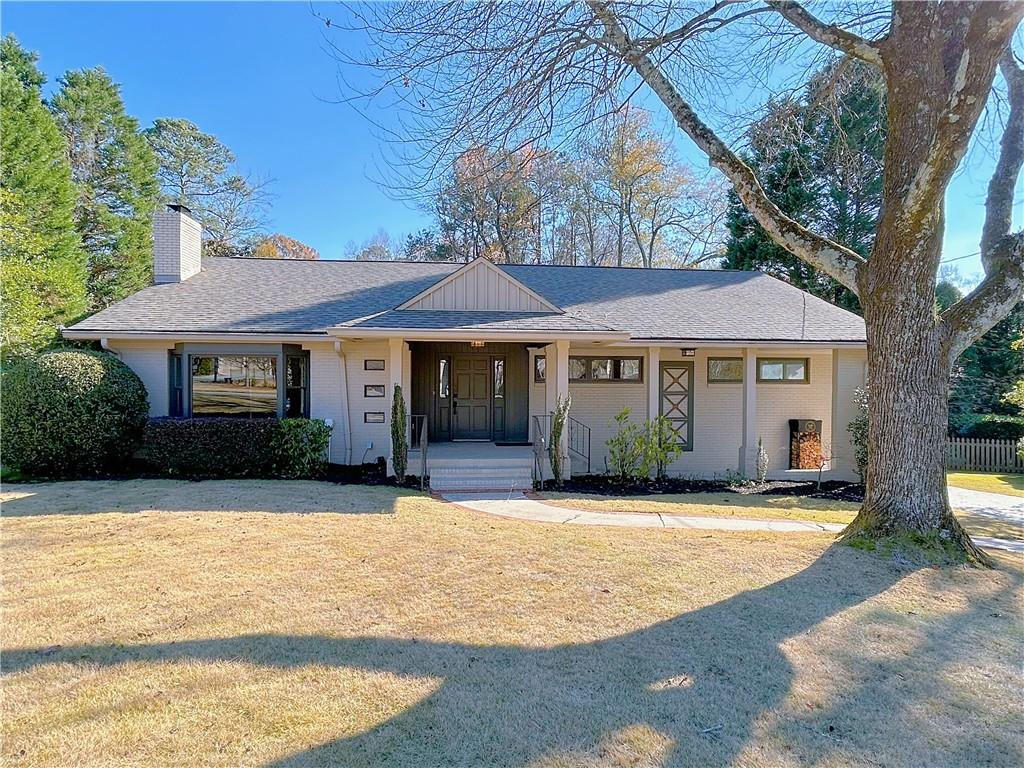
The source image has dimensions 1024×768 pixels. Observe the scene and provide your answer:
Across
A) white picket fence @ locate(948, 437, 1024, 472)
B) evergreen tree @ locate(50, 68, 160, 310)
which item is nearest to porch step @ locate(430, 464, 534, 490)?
white picket fence @ locate(948, 437, 1024, 472)

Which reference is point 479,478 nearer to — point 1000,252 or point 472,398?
point 472,398

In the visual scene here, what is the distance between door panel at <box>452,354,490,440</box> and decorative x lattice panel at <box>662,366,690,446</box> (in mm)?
4078

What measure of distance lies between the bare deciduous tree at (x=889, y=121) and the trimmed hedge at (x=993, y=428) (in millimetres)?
13774

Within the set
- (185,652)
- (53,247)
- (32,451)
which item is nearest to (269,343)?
(32,451)

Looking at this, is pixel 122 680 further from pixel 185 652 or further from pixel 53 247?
pixel 53 247

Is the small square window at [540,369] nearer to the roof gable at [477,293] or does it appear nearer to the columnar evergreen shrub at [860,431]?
the roof gable at [477,293]

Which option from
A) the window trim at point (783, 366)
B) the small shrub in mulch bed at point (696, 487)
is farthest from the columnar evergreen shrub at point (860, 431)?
the window trim at point (783, 366)

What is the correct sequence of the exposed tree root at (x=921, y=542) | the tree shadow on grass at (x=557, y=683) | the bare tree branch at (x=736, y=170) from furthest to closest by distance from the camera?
1. the bare tree branch at (x=736, y=170)
2. the exposed tree root at (x=921, y=542)
3. the tree shadow on grass at (x=557, y=683)

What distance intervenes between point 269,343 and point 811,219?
21.8 meters

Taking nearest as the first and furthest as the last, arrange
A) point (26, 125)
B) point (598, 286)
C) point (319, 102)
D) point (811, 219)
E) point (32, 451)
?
1. point (319, 102)
2. point (32, 451)
3. point (598, 286)
4. point (26, 125)
5. point (811, 219)

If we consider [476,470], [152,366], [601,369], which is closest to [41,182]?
[152,366]

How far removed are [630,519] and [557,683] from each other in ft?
14.2

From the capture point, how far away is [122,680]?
291cm

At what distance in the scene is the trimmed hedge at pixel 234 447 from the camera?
9.30 meters
